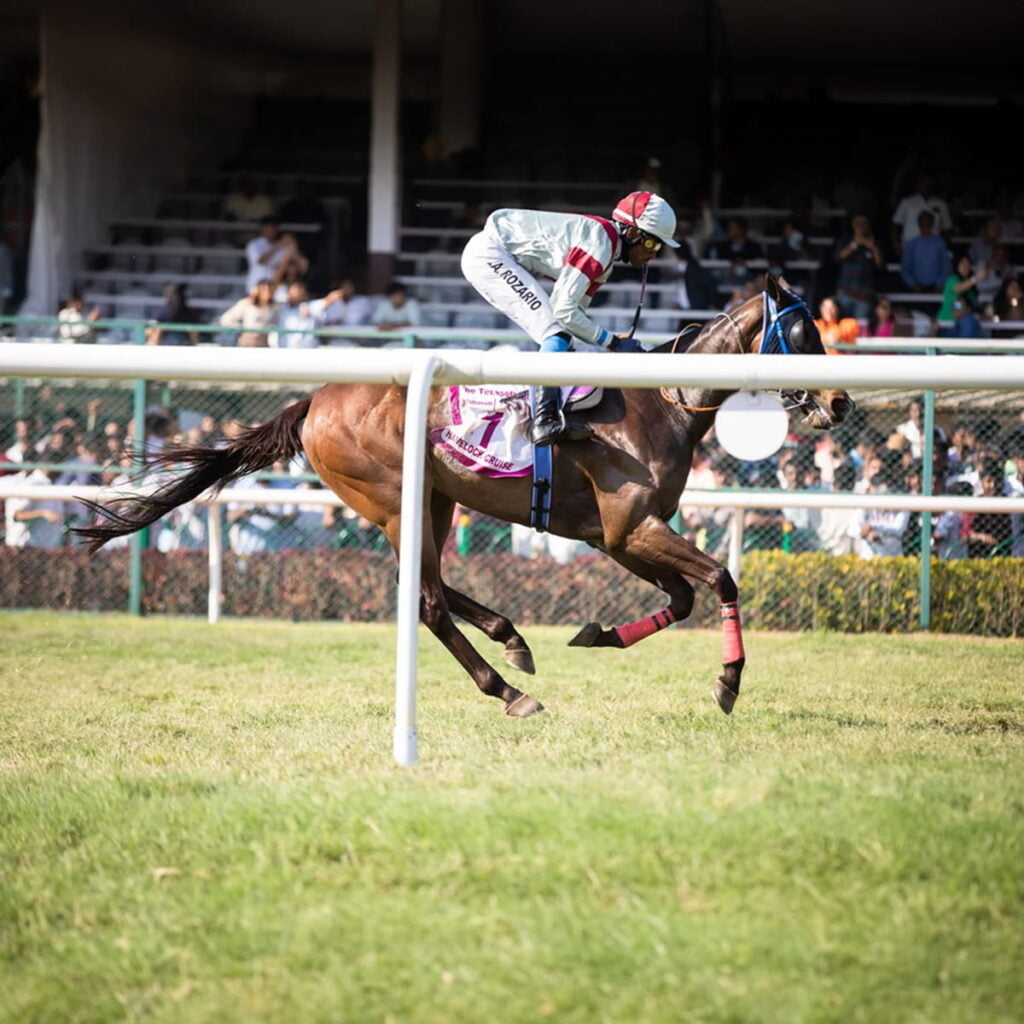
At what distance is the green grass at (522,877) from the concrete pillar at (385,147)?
1312cm

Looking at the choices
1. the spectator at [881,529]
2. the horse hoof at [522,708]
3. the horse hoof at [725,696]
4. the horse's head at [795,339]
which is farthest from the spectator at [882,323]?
the horse hoof at [522,708]

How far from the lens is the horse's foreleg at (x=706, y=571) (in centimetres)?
584

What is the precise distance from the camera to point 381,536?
11.8m

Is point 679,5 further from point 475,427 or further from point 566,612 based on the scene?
point 475,427

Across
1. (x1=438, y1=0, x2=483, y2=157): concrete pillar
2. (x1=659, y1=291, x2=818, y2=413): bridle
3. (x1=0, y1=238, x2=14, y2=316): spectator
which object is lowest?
(x1=659, y1=291, x2=818, y2=413): bridle

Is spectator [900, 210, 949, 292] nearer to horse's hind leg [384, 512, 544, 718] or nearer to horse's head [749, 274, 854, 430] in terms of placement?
horse's head [749, 274, 854, 430]

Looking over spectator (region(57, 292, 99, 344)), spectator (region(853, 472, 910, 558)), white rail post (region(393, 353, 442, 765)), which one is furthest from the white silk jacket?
spectator (region(57, 292, 99, 344))

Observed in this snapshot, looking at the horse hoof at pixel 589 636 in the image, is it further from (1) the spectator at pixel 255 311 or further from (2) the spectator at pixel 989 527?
(1) the spectator at pixel 255 311

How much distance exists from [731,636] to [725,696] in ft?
0.83

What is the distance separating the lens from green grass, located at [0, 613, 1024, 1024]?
9.46 feet

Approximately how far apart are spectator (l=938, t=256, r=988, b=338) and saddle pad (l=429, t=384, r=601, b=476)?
8116 millimetres

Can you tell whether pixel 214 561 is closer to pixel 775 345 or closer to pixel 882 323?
pixel 775 345

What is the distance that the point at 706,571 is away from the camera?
611cm

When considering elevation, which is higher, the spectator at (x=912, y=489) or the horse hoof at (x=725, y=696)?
the spectator at (x=912, y=489)
